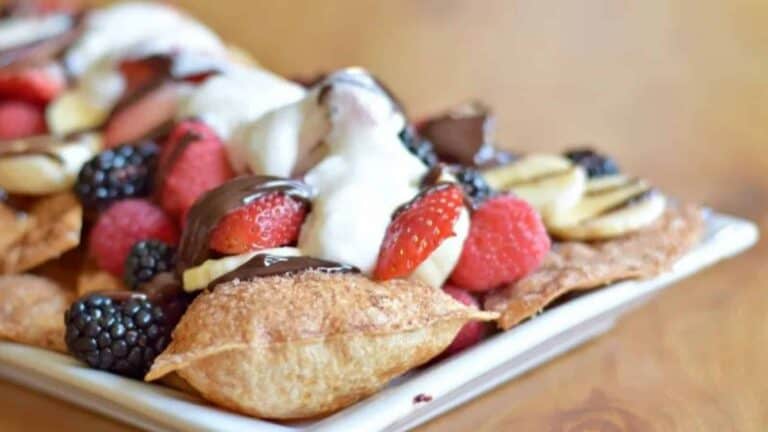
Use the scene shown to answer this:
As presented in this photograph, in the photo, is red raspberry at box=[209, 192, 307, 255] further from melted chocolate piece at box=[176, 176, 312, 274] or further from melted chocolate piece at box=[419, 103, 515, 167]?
melted chocolate piece at box=[419, 103, 515, 167]

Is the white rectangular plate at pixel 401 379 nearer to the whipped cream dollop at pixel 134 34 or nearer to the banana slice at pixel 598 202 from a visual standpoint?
the banana slice at pixel 598 202

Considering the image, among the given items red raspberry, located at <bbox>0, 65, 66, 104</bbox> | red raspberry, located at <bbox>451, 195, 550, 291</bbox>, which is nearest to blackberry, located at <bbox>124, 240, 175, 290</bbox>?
red raspberry, located at <bbox>451, 195, 550, 291</bbox>

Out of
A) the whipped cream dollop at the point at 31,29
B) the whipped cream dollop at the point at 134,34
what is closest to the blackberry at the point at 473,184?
the whipped cream dollop at the point at 134,34

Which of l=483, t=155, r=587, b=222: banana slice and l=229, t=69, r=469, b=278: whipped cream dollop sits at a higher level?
l=229, t=69, r=469, b=278: whipped cream dollop

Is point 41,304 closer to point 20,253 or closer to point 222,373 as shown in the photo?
point 20,253

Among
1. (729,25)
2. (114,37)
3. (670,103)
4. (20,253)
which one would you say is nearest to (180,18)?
(114,37)

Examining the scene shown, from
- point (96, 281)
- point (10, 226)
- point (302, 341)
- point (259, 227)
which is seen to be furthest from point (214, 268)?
point (10, 226)

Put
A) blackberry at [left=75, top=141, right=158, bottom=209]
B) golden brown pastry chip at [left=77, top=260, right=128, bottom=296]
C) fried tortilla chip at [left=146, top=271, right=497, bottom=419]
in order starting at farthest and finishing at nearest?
1. blackberry at [left=75, top=141, right=158, bottom=209]
2. golden brown pastry chip at [left=77, top=260, right=128, bottom=296]
3. fried tortilla chip at [left=146, top=271, right=497, bottom=419]

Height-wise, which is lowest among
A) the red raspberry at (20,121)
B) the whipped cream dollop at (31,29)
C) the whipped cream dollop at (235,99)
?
the red raspberry at (20,121)
